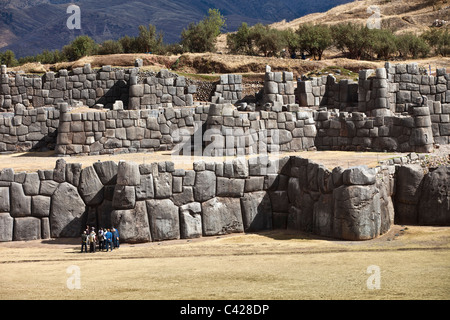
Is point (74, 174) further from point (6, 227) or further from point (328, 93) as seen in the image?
point (328, 93)

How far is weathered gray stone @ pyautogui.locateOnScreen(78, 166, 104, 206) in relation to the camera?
23.3 metres

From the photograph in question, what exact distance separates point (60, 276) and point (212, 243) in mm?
5306

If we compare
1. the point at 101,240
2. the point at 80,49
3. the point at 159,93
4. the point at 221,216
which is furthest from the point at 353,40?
the point at 101,240

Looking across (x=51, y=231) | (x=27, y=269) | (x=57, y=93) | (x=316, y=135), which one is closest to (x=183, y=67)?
A: (x=57, y=93)

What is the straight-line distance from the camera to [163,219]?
74.3 ft

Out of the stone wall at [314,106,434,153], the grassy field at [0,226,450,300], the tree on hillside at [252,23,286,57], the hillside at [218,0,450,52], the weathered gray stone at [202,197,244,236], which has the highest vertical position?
the hillside at [218,0,450,52]

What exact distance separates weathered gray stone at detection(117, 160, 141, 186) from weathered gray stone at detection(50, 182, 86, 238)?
180cm

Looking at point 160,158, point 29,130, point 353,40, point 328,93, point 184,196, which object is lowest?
point 184,196

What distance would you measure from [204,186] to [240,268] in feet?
17.9

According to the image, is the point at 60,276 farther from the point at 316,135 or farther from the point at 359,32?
the point at 359,32

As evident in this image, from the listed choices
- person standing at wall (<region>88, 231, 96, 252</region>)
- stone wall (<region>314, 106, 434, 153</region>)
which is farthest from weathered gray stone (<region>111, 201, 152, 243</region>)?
stone wall (<region>314, 106, 434, 153</region>)

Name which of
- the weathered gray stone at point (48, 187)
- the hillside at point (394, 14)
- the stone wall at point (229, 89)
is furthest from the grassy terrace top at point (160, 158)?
the hillside at point (394, 14)

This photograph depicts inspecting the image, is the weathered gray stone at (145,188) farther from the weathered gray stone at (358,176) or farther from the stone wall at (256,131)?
the weathered gray stone at (358,176)

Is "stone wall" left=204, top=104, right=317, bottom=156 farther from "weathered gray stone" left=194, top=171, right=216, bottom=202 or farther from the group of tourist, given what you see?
the group of tourist
